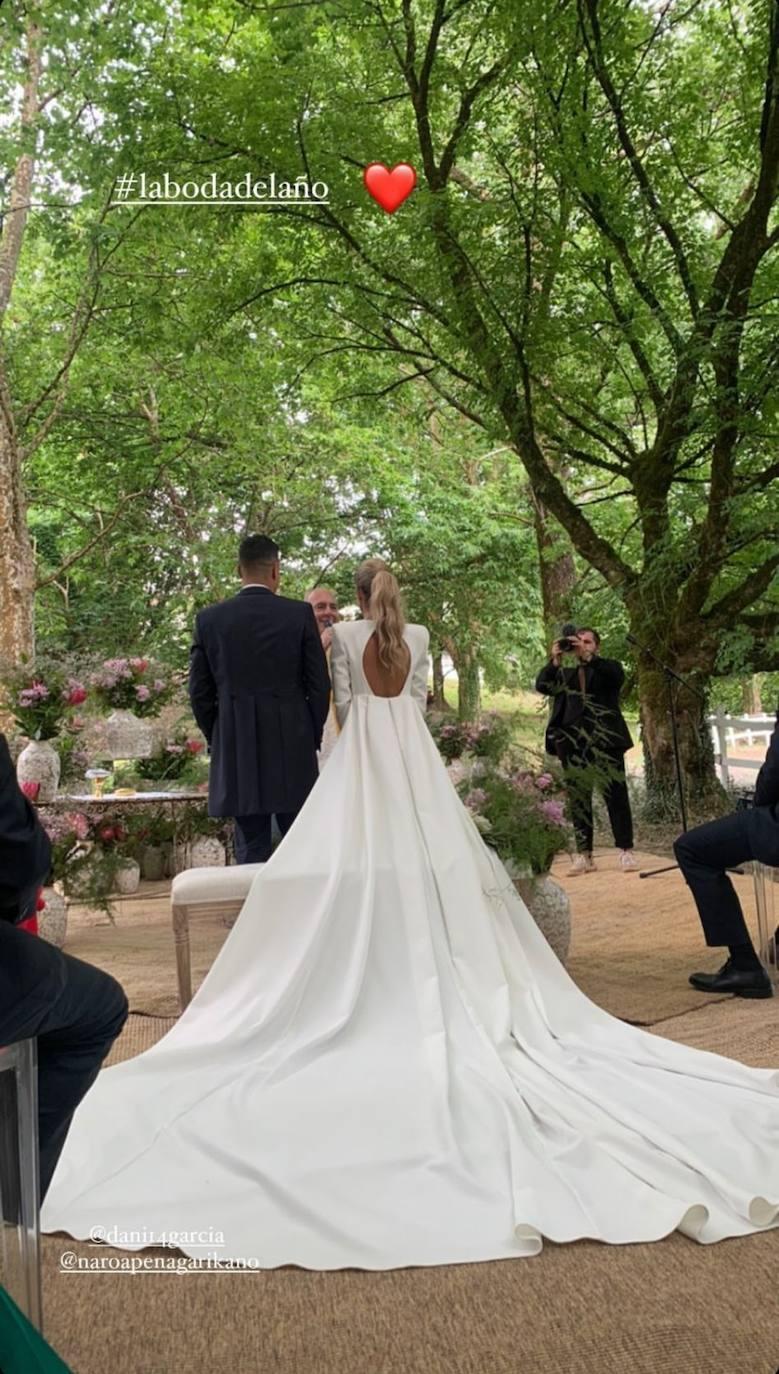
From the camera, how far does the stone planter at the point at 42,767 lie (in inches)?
236

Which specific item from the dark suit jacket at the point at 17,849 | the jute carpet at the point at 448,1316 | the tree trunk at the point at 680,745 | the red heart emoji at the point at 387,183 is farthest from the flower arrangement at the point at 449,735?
the dark suit jacket at the point at 17,849

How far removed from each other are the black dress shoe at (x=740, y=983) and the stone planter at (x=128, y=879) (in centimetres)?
380

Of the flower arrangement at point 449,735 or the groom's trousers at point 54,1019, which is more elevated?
the flower arrangement at point 449,735

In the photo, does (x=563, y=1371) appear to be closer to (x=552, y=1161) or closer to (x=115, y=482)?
(x=552, y=1161)

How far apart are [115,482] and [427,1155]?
12338 mm

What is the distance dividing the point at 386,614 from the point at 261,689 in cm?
80

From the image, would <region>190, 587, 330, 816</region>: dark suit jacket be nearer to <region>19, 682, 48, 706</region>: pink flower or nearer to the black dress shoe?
<region>19, 682, 48, 706</region>: pink flower

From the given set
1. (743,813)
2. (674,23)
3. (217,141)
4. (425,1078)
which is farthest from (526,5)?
(425,1078)

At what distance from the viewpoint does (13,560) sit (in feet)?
38.4

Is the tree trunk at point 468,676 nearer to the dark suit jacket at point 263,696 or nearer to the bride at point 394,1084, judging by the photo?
the dark suit jacket at point 263,696

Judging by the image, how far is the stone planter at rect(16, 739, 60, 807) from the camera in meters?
6.00

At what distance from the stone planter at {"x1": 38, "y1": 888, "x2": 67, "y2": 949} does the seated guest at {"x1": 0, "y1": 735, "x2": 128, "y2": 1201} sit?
3377mm

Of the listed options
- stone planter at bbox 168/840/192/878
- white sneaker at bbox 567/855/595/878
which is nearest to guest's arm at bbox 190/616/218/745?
stone planter at bbox 168/840/192/878

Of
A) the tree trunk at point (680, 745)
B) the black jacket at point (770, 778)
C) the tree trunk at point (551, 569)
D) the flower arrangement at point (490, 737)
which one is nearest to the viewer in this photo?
the black jacket at point (770, 778)
